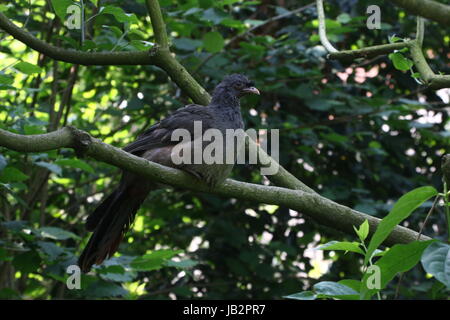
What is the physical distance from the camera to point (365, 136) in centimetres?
602

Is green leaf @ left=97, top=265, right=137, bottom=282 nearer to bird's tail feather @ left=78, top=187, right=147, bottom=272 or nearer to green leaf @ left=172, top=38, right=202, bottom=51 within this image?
bird's tail feather @ left=78, top=187, right=147, bottom=272

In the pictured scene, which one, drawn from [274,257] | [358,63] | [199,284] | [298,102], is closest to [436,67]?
[358,63]

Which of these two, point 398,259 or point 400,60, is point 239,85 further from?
point 398,259

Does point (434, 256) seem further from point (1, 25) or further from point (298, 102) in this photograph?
point (298, 102)

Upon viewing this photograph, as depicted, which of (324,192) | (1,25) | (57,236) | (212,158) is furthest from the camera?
(324,192)

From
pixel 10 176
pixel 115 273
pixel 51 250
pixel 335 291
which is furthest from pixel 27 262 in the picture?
pixel 335 291

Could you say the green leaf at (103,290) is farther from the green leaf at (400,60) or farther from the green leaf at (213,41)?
the green leaf at (400,60)

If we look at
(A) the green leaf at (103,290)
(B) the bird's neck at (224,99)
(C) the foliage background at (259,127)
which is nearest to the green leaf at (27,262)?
(A) the green leaf at (103,290)

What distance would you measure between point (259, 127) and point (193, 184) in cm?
206

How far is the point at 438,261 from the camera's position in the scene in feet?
4.71

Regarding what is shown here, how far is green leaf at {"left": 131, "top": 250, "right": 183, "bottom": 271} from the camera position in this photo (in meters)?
3.87

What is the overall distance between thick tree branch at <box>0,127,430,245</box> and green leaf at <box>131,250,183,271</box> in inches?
24.1

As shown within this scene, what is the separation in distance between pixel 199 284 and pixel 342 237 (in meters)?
1.35

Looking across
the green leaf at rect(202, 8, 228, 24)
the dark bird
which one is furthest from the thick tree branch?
the green leaf at rect(202, 8, 228, 24)
